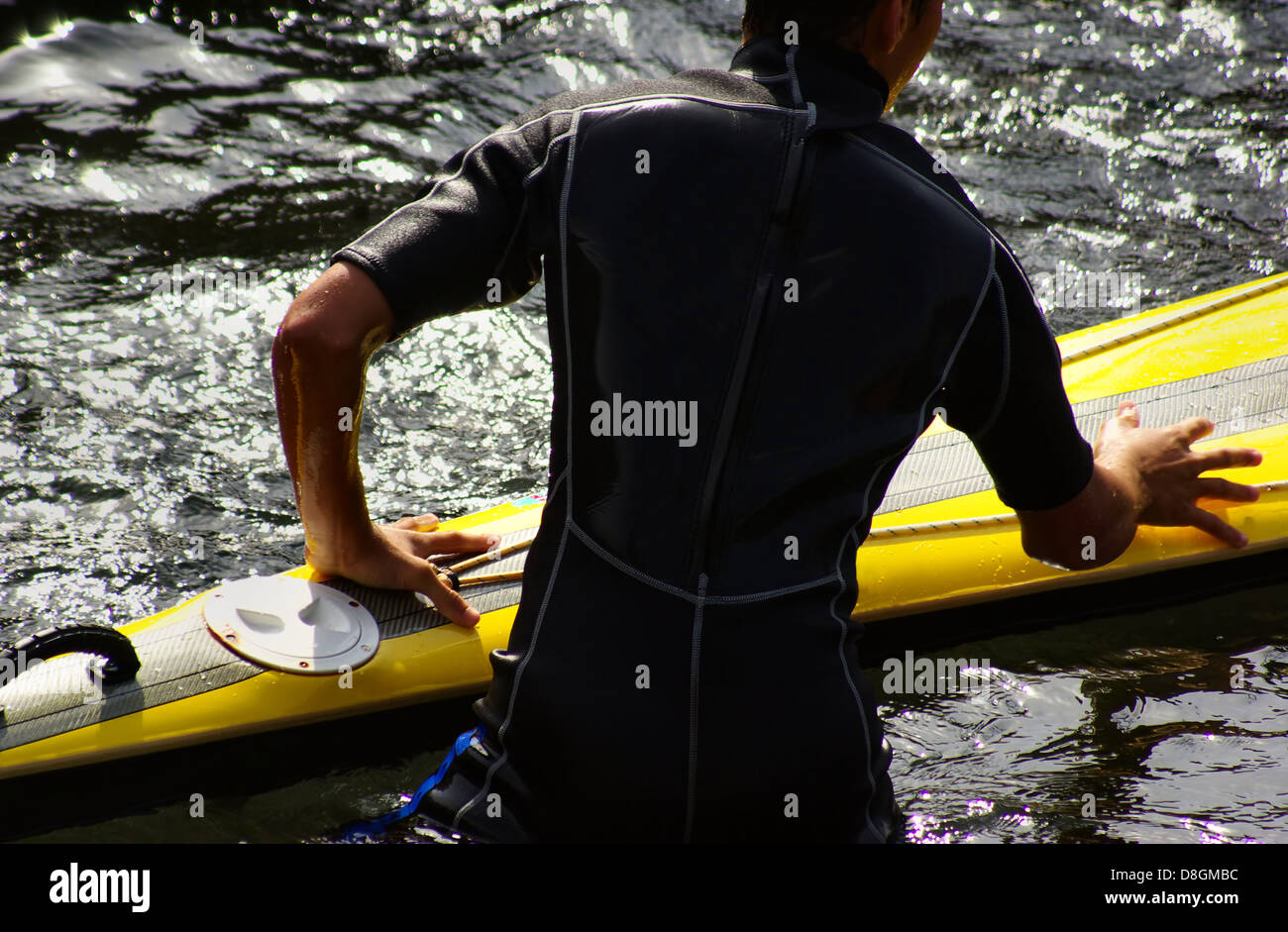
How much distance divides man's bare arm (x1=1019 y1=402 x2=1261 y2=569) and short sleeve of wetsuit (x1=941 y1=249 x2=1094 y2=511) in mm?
151

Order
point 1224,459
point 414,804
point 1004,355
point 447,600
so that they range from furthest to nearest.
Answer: point 1224,459 < point 447,600 < point 414,804 < point 1004,355

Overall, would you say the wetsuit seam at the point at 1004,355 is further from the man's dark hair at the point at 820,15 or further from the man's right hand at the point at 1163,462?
the man's right hand at the point at 1163,462

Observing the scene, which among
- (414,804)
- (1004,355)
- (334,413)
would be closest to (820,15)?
(1004,355)

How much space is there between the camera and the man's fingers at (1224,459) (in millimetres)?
2615

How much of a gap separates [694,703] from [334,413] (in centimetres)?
68

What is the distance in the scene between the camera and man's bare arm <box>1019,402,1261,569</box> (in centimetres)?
209

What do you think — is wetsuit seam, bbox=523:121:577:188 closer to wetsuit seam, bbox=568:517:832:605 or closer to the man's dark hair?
the man's dark hair

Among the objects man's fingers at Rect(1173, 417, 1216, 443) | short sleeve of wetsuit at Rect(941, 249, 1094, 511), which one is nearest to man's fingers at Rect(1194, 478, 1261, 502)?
man's fingers at Rect(1173, 417, 1216, 443)

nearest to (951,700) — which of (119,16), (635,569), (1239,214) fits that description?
(635,569)

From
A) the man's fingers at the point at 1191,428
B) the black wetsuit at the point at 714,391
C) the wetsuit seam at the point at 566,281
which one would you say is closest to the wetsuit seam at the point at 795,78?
the black wetsuit at the point at 714,391

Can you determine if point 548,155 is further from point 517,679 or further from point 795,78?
point 517,679

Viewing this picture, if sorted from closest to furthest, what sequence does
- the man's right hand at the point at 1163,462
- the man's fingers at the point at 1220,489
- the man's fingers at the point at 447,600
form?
the man's fingers at the point at 447,600 → the man's right hand at the point at 1163,462 → the man's fingers at the point at 1220,489

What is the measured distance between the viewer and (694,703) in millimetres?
1689

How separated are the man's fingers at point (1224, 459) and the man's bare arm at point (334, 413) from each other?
1.67 meters
